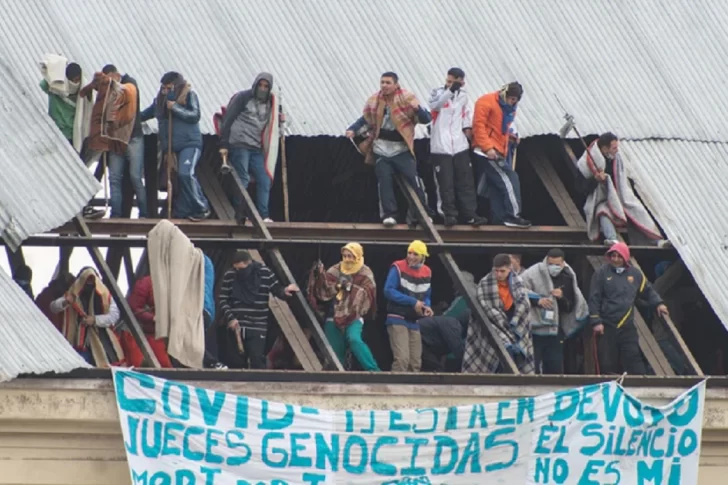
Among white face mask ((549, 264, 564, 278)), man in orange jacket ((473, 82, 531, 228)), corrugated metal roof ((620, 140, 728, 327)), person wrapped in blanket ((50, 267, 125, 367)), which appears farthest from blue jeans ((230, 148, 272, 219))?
corrugated metal roof ((620, 140, 728, 327))

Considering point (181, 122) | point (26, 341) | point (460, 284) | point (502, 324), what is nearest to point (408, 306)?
point (460, 284)

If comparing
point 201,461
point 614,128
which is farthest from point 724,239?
point 201,461

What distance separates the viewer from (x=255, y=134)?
26531 millimetres

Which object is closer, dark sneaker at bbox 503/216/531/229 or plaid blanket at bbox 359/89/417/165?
plaid blanket at bbox 359/89/417/165

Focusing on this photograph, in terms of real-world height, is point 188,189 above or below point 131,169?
below

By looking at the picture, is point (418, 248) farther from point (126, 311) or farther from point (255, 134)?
point (126, 311)

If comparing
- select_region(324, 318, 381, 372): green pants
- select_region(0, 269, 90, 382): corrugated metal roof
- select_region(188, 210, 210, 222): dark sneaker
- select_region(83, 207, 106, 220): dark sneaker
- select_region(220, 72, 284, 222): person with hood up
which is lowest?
select_region(0, 269, 90, 382): corrugated metal roof

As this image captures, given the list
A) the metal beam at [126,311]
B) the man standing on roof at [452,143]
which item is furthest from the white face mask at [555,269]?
the metal beam at [126,311]

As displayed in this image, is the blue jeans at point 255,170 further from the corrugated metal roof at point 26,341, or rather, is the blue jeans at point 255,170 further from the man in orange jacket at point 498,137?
the corrugated metal roof at point 26,341

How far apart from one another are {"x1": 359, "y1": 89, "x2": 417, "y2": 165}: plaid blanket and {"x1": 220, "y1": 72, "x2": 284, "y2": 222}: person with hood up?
3.90 feet

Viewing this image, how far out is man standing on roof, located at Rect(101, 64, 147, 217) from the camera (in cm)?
2619

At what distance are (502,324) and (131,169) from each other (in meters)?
5.05

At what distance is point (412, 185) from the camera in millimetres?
27047

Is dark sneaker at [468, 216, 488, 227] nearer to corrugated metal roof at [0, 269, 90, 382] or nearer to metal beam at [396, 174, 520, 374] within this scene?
metal beam at [396, 174, 520, 374]
